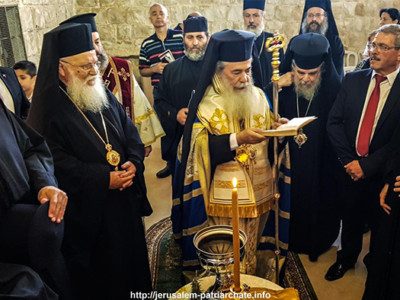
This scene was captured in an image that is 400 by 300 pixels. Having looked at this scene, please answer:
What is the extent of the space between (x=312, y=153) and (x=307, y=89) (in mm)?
603

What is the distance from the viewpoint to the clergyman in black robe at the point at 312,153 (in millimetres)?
3641

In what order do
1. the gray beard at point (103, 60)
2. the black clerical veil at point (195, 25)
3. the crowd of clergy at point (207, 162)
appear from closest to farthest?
the crowd of clergy at point (207, 162), the gray beard at point (103, 60), the black clerical veil at point (195, 25)

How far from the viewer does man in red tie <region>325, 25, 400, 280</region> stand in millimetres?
3225

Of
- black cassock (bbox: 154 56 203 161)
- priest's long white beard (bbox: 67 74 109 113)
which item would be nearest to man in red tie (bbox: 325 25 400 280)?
black cassock (bbox: 154 56 203 161)

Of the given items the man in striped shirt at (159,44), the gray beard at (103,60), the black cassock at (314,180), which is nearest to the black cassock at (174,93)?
the gray beard at (103,60)

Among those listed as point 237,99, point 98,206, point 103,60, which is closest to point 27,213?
point 98,206

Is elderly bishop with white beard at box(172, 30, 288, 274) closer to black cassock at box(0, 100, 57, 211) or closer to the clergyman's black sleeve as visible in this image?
the clergyman's black sleeve

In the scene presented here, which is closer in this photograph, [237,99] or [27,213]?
[27,213]

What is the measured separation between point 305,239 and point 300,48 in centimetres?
184

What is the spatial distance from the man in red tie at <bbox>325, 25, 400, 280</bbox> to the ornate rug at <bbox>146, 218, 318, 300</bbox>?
11.7 inches

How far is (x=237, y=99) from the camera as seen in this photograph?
2.92 m

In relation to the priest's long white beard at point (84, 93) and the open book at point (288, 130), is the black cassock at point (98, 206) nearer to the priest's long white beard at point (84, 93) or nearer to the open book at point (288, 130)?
the priest's long white beard at point (84, 93)

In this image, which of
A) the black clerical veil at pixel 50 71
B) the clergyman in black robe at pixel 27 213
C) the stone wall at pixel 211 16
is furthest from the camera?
the stone wall at pixel 211 16

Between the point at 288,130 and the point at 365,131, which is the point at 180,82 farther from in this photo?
the point at 288,130
